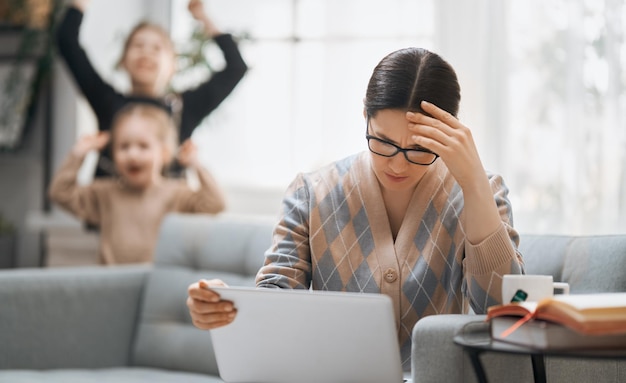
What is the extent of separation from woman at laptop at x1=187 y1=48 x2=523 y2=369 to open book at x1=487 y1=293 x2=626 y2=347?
19cm

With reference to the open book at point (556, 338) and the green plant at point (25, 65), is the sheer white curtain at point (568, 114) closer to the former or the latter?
the open book at point (556, 338)

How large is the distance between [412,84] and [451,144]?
0.14 meters

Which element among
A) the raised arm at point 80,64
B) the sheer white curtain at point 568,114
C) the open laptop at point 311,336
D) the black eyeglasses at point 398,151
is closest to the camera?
the open laptop at point 311,336

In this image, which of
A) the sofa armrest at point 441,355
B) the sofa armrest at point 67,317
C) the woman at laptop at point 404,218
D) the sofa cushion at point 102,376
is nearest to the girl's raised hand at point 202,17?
the sofa armrest at point 67,317

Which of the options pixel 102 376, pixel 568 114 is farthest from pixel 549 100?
pixel 102 376

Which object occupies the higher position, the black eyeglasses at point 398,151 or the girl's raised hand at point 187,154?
the girl's raised hand at point 187,154

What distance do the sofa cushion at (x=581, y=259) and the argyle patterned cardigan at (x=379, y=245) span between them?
239mm

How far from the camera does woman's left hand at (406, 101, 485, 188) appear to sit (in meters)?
1.46

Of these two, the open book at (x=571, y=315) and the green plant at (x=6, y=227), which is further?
the green plant at (x=6, y=227)

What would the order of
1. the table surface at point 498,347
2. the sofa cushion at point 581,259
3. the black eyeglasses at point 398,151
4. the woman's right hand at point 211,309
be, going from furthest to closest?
the sofa cushion at point 581,259 → the black eyeglasses at point 398,151 → the woman's right hand at point 211,309 → the table surface at point 498,347

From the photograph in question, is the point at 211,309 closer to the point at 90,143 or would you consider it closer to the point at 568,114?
the point at 568,114

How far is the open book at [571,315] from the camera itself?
1.19 metres

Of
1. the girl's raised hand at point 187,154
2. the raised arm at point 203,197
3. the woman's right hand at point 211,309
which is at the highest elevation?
the girl's raised hand at point 187,154

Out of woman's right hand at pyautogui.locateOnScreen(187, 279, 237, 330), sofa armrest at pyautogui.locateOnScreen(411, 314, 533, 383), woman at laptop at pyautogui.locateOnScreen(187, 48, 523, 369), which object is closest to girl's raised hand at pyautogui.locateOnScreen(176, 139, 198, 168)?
woman at laptop at pyautogui.locateOnScreen(187, 48, 523, 369)
